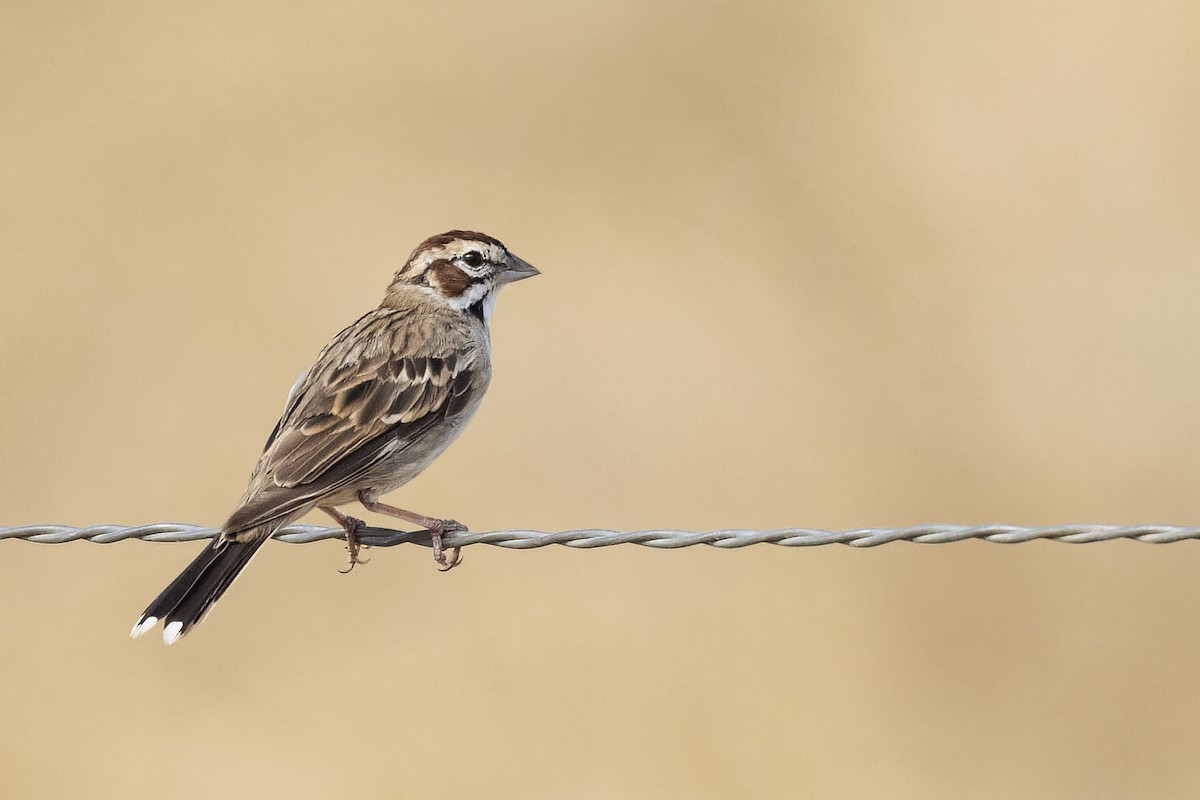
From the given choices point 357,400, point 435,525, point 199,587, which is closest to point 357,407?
point 357,400

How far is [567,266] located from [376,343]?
9.15 meters

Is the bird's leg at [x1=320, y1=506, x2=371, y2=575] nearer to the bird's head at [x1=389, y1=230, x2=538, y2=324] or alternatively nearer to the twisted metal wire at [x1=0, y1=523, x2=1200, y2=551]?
the twisted metal wire at [x1=0, y1=523, x2=1200, y2=551]

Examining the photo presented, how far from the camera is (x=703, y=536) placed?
5855 millimetres

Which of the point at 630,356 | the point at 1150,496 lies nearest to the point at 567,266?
the point at 630,356

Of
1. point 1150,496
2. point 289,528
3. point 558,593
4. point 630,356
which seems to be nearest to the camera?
point 289,528

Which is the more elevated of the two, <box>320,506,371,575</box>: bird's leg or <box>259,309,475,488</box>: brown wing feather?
<box>259,309,475,488</box>: brown wing feather

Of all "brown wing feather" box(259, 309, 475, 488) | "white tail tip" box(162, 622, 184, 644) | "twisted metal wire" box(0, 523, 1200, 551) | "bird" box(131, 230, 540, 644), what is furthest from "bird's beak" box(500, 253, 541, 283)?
"white tail tip" box(162, 622, 184, 644)

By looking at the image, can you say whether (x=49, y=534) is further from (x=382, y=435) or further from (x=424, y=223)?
(x=424, y=223)

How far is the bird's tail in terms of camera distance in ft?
22.1

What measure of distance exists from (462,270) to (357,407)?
1.61 meters

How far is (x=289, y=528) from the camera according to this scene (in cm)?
716

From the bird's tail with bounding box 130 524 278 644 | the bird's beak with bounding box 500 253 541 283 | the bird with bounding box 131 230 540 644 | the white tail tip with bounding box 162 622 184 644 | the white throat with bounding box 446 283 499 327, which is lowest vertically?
the white tail tip with bounding box 162 622 184 644

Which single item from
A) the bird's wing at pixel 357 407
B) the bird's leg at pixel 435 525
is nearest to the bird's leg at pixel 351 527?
the bird's leg at pixel 435 525

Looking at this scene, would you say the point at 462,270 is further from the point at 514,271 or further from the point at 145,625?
the point at 145,625
